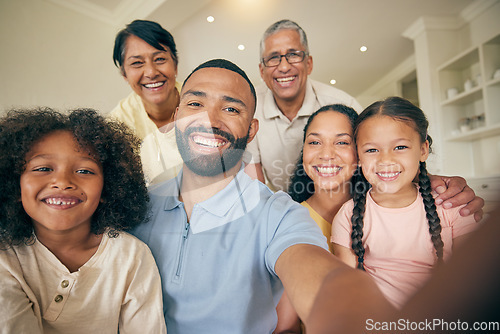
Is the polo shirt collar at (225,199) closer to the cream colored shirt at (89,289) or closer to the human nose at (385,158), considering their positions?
the cream colored shirt at (89,289)

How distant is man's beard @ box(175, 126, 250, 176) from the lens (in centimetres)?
47

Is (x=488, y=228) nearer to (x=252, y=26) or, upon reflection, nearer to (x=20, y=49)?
(x=252, y=26)

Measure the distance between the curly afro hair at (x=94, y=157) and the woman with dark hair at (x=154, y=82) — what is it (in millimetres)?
48

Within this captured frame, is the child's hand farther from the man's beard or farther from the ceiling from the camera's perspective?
the man's beard

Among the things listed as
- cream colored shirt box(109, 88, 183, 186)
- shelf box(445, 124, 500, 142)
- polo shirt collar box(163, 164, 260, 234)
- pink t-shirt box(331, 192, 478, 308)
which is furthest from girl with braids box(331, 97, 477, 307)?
cream colored shirt box(109, 88, 183, 186)

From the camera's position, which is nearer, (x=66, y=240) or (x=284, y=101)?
(x=66, y=240)

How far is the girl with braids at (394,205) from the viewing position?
438 millimetres

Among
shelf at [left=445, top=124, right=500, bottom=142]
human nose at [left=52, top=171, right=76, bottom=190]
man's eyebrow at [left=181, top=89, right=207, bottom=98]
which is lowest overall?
human nose at [left=52, top=171, right=76, bottom=190]

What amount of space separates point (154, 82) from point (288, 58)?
0.35 m

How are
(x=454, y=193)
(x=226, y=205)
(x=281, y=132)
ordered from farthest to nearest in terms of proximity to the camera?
(x=281, y=132) < (x=226, y=205) < (x=454, y=193)

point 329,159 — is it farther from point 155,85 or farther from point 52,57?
point 52,57

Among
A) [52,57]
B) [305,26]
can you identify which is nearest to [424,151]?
[305,26]

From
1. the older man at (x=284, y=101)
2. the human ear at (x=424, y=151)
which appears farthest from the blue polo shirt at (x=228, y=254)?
the human ear at (x=424, y=151)

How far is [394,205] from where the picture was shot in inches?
21.7
